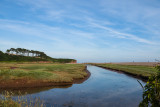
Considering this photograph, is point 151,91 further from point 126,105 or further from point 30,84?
point 30,84

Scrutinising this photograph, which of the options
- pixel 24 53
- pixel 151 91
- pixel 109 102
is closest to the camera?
pixel 151 91

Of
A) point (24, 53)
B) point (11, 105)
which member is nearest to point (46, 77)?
point (11, 105)

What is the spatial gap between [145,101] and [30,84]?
2698cm

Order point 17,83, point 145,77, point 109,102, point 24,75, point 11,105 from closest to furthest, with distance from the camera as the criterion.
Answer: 1. point 11,105
2. point 109,102
3. point 17,83
4. point 24,75
5. point 145,77

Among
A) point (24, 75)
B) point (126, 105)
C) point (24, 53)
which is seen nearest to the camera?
point (126, 105)

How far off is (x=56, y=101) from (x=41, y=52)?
171m

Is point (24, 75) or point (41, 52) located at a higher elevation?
point (41, 52)

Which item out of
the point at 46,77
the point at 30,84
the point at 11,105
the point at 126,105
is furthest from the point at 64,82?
the point at 11,105

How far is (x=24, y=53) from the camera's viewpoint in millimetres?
165875

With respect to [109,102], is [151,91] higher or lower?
higher

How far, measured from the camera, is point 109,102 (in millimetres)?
18328

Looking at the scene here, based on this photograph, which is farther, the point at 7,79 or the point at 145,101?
the point at 7,79

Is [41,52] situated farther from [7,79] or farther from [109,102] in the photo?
[109,102]

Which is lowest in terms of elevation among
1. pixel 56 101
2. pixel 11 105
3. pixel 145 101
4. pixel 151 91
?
pixel 56 101
